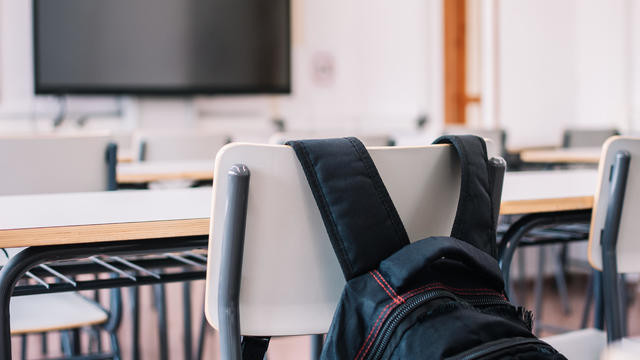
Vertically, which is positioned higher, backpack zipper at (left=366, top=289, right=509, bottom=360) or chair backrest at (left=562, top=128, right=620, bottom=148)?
chair backrest at (left=562, top=128, right=620, bottom=148)

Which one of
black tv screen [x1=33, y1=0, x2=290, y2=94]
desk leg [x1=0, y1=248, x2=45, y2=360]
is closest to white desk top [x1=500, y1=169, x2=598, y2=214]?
desk leg [x1=0, y1=248, x2=45, y2=360]

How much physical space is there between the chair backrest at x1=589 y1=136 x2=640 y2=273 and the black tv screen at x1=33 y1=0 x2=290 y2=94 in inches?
173

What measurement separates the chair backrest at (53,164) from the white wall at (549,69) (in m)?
5.24

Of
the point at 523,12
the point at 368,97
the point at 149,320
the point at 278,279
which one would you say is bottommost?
the point at 149,320

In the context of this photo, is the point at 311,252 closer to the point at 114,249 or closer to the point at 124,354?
the point at 114,249

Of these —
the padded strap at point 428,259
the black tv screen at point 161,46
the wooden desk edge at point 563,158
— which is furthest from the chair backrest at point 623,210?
the black tv screen at point 161,46

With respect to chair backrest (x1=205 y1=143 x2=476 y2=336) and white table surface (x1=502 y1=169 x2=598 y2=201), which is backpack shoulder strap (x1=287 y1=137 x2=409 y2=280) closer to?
chair backrest (x1=205 y1=143 x2=476 y2=336)

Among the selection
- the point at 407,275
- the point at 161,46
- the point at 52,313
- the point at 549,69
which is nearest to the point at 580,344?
the point at 407,275

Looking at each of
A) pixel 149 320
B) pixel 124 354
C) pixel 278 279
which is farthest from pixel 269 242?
pixel 149 320

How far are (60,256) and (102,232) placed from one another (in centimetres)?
8

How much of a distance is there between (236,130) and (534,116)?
2.89 m

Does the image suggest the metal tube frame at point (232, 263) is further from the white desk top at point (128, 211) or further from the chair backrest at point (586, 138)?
the chair backrest at point (586, 138)

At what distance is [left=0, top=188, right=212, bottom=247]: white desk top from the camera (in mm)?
971

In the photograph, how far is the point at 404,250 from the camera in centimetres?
88
